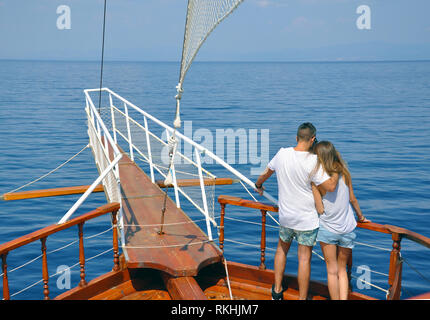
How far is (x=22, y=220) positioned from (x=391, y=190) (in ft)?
39.6

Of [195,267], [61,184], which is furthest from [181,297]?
[61,184]

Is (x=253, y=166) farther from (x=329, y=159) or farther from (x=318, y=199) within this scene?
(x=329, y=159)

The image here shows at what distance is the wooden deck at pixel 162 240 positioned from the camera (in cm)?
540

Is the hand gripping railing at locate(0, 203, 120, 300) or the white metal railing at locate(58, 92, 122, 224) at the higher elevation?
the white metal railing at locate(58, 92, 122, 224)

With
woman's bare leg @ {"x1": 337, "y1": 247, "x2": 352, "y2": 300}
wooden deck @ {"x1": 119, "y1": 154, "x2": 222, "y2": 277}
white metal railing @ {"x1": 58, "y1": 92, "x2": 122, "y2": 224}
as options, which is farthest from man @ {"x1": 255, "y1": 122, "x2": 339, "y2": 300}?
white metal railing @ {"x1": 58, "y1": 92, "x2": 122, "y2": 224}

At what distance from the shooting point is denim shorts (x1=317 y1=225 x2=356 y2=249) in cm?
441

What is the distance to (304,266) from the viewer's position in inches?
186

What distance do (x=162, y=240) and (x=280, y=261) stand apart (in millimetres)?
1877

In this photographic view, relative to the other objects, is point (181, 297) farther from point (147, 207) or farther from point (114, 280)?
point (147, 207)

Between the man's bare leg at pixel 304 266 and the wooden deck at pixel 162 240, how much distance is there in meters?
1.21

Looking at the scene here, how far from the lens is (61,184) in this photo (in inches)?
657

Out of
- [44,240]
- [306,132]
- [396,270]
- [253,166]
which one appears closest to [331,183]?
[306,132]

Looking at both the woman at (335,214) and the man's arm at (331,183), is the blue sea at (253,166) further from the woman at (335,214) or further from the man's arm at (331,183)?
the man's arm at (331,183)

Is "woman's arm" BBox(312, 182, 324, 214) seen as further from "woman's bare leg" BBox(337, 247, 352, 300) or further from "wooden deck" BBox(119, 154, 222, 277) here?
"wooden deck" BBox(119, 154, 222, 277)
